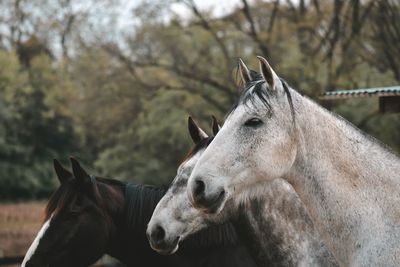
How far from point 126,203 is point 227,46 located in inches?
736

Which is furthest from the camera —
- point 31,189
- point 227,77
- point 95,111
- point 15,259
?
point 31,189

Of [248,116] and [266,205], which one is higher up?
[248,116]

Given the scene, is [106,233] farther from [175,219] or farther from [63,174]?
[175,219]

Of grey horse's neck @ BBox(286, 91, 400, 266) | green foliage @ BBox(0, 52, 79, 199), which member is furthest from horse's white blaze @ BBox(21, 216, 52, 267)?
green foliage @ BBox(0, 52, 79, 199)

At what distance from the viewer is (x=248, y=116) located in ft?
13.0

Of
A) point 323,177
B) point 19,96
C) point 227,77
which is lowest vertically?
point 19,96

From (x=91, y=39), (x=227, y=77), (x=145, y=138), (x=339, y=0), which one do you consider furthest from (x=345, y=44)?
(x=91, y=39)

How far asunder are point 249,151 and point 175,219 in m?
1.31

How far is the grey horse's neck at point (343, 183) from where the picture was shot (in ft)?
12.6

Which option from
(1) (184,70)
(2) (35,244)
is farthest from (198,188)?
(1) (184,70)

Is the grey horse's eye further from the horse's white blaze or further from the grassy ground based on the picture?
the grassy ground

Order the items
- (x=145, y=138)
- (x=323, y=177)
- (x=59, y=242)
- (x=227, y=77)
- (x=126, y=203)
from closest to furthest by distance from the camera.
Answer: (x=323, y=177), (x=59, y=242), (x=126, y=203), (x=227, y=77), (x=145, y=138)

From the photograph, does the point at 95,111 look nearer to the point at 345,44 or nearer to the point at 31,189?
the point at 31,189

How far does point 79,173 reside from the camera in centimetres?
566
